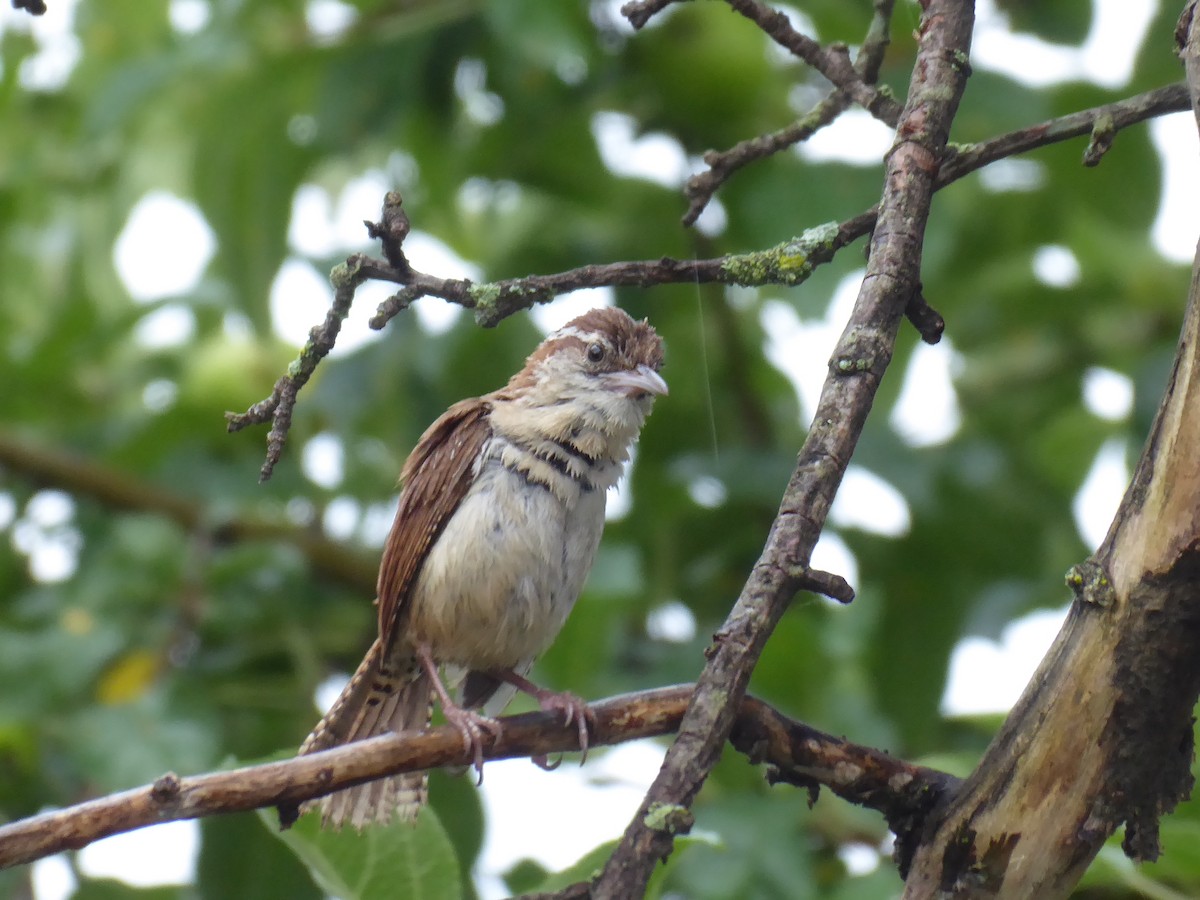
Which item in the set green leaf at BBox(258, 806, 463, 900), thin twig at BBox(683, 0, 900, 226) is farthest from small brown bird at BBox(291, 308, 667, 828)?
thin twig at BBox(683, 0, 900, 226)

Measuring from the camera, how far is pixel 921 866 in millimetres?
2221

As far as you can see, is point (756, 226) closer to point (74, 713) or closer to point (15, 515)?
point (74, 713)

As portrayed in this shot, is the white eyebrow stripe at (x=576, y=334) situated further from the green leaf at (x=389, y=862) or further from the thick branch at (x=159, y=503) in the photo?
the green leaf at (x=389, y=862)

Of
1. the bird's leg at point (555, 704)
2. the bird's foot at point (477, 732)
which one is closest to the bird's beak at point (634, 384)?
the bird's leg at point (555, 704)

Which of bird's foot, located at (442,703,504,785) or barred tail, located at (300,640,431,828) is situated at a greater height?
barred tail, located at (300,640,431,828)

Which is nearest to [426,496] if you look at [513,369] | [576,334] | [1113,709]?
[576,334]

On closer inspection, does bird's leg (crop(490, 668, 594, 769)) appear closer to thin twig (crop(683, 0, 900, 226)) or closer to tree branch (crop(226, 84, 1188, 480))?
tree branch (crop(226, 84, 1188, 480))

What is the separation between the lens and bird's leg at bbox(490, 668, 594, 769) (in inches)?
90.6

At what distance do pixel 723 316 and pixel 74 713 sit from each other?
2.50 metres

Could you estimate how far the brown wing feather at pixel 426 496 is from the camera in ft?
12.1

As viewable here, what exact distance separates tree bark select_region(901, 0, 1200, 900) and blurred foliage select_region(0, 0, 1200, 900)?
205 cm

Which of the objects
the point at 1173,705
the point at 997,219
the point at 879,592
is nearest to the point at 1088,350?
the point at 997,219

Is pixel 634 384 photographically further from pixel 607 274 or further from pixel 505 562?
pixel 607 274

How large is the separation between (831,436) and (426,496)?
1958mm
